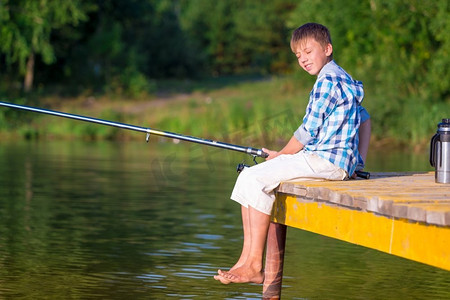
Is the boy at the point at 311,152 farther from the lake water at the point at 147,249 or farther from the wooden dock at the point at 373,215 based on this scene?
the lake water at the point at 147,249

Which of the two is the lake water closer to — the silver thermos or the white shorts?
the white shorts

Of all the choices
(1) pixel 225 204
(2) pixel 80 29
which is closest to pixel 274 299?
(1) pixel 225 204

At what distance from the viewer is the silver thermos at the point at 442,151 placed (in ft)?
21.5

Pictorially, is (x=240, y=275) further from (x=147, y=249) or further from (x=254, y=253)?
(x=147, y=249)

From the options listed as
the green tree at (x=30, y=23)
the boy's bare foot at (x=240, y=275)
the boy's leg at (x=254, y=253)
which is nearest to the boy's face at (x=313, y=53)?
the boy's leg at (x=254, y=253)

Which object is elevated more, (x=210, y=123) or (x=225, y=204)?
(x=210, y=123)

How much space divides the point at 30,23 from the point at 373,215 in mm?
30550

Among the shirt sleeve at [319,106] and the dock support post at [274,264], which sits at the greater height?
the shirt sleeve at [319,106]

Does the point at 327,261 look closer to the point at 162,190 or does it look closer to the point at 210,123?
the point at 162,190

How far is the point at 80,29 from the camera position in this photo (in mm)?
40969

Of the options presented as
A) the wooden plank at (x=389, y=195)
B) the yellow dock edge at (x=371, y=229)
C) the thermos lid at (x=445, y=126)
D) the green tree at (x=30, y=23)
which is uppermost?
the green tree at (x=30, y=23)

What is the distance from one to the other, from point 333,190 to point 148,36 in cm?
4482

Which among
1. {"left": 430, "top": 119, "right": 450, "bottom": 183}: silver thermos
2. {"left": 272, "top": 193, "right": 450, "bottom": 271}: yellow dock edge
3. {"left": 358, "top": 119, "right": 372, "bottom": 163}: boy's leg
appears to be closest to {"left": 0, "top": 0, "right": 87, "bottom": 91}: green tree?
{"left": 358, "top": 119, "right": 372, "bottom": 163}: boy's leg

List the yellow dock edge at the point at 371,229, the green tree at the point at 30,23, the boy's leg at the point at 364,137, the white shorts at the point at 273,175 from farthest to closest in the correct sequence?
1. the green tree at the point at 30,23
2. the boy's leg at the point at 364,137
3. the white shorts at the point at 273,175
4. the yellow dock edge at the point at 371,229
